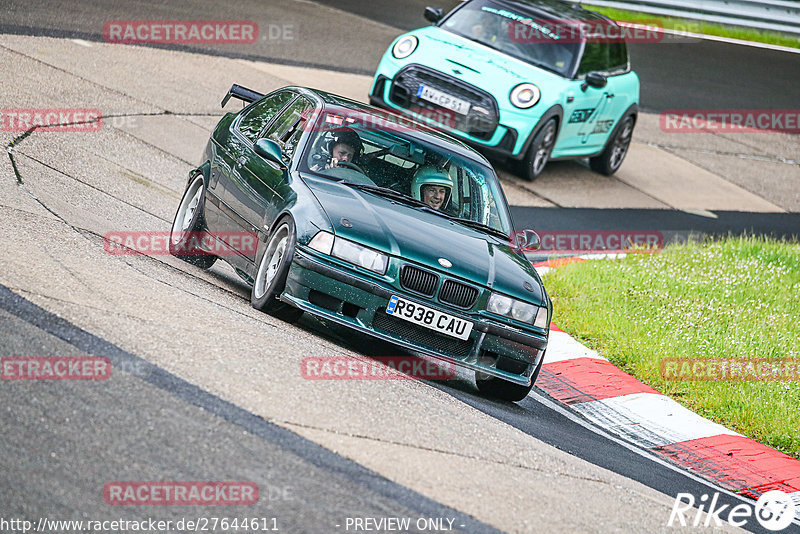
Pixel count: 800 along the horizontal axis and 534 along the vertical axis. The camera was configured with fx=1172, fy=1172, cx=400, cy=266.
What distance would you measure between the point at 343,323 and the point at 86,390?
196 cm

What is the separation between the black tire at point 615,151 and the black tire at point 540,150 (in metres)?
1.77

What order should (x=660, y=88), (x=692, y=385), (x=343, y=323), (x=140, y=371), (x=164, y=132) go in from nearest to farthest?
(x=140, y=371) → (x=343, y=323) → (x=692, y=385) → (x=164, y=132) → (x=660, y=88)

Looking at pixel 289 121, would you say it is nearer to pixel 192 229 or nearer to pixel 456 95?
pixel 192 229

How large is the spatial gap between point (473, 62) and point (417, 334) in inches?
292

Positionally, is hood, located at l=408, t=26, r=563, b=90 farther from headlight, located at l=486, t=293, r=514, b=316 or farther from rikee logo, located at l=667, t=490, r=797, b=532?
rikee logo, located at l=667, t=490, r=797, b=532

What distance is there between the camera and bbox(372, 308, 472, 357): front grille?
664 centimetres

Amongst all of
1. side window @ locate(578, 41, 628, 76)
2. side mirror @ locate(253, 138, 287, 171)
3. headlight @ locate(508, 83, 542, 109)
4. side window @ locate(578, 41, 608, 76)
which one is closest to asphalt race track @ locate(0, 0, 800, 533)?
side mirror @ locate(253, 138, 287, 171)

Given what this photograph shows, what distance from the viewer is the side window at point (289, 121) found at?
801cm

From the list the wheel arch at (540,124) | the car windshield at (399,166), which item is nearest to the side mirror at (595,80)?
the wheel arch at (540,124)

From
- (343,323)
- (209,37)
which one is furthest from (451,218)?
(209,37)

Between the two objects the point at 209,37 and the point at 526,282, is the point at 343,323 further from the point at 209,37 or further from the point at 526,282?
the point at 209,37

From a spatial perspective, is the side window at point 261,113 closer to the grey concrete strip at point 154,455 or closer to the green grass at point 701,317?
the green grass at point 701,317

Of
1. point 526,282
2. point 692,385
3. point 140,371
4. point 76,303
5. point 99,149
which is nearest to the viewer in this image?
point 140,371

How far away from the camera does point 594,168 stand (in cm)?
1608
